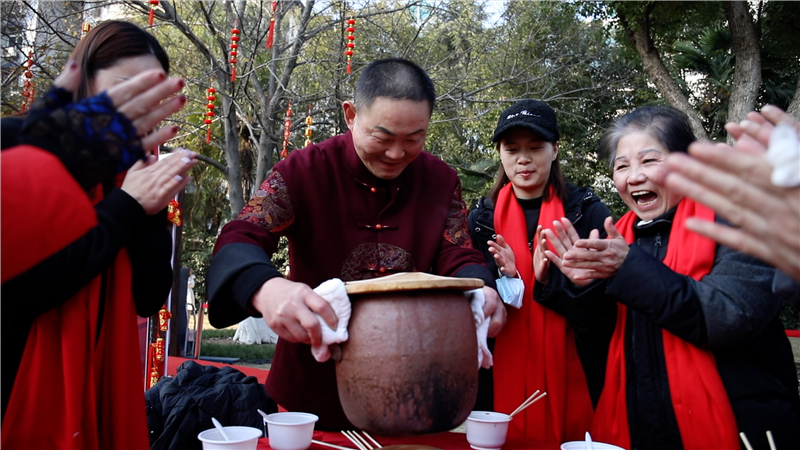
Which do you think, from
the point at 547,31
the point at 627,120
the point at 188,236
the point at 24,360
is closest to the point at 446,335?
the point at 24,360

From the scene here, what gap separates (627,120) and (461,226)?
88 centimetres

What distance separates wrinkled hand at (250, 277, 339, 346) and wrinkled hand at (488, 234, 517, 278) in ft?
4.29

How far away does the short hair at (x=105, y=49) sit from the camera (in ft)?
6.04

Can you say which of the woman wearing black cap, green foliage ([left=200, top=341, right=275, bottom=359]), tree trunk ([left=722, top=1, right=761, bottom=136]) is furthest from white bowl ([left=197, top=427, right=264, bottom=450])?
tree trunk ([left=722, top=1, right=761, bottom=136])

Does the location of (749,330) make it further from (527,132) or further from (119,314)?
(119,314)

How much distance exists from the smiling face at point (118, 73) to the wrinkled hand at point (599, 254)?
153 centimetres

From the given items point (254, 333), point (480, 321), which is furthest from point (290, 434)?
point (254, 333)

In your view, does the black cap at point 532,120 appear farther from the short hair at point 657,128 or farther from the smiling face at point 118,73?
the smiling face at point 118,73

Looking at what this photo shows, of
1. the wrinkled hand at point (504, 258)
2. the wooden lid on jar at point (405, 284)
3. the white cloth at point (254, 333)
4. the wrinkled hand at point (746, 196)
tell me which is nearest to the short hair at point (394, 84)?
the wooden lid on jar at point (405, 284)

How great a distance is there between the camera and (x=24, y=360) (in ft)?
5.33

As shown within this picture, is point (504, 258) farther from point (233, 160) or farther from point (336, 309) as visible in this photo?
point (233, 160)

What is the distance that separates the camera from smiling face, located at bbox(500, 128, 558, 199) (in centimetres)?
295

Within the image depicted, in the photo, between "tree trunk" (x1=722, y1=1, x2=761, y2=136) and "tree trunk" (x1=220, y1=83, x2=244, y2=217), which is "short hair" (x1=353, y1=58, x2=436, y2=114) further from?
"tree trunk" (x1=722, y1=1, x2=761, y2=136)

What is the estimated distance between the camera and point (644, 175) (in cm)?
247
